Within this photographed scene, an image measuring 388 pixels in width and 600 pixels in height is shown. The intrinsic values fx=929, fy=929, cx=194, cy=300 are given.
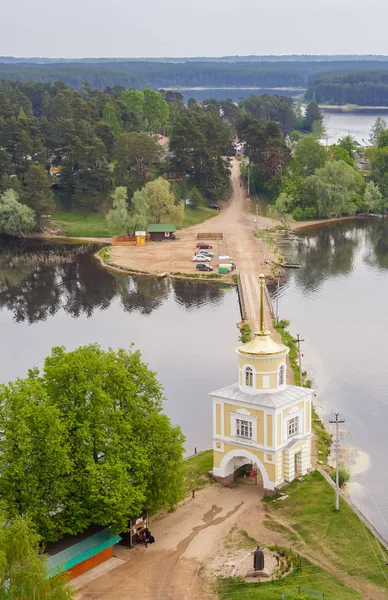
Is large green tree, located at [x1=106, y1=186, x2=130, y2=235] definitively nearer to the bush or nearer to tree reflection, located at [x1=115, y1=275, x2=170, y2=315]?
tree reflection, located at [x1=115, y1=275, x2=170, y2=315]

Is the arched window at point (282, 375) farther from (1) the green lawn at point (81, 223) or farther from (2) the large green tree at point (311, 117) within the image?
(2) the large green tree at point (311, 117)

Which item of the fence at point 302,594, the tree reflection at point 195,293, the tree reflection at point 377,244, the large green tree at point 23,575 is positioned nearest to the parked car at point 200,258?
the tree reflection at point 195,293

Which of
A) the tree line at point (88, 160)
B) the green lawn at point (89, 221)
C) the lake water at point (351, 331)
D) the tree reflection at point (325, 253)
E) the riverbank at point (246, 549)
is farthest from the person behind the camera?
the tree line at point (88, 160)

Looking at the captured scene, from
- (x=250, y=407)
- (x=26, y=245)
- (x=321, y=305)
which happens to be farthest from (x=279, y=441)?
(x=26, y=245)

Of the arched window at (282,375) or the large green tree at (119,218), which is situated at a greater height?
the arched window at (282,375)

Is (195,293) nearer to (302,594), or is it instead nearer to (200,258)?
(200,258)

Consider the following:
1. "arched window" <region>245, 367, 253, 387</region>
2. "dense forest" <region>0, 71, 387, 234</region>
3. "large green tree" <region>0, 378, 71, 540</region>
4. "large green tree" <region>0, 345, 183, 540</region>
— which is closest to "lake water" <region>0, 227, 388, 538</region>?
"arched window" <region>245, 367, 253, 387</region>

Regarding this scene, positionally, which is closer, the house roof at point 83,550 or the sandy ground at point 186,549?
the sandy ground at point 186,549
